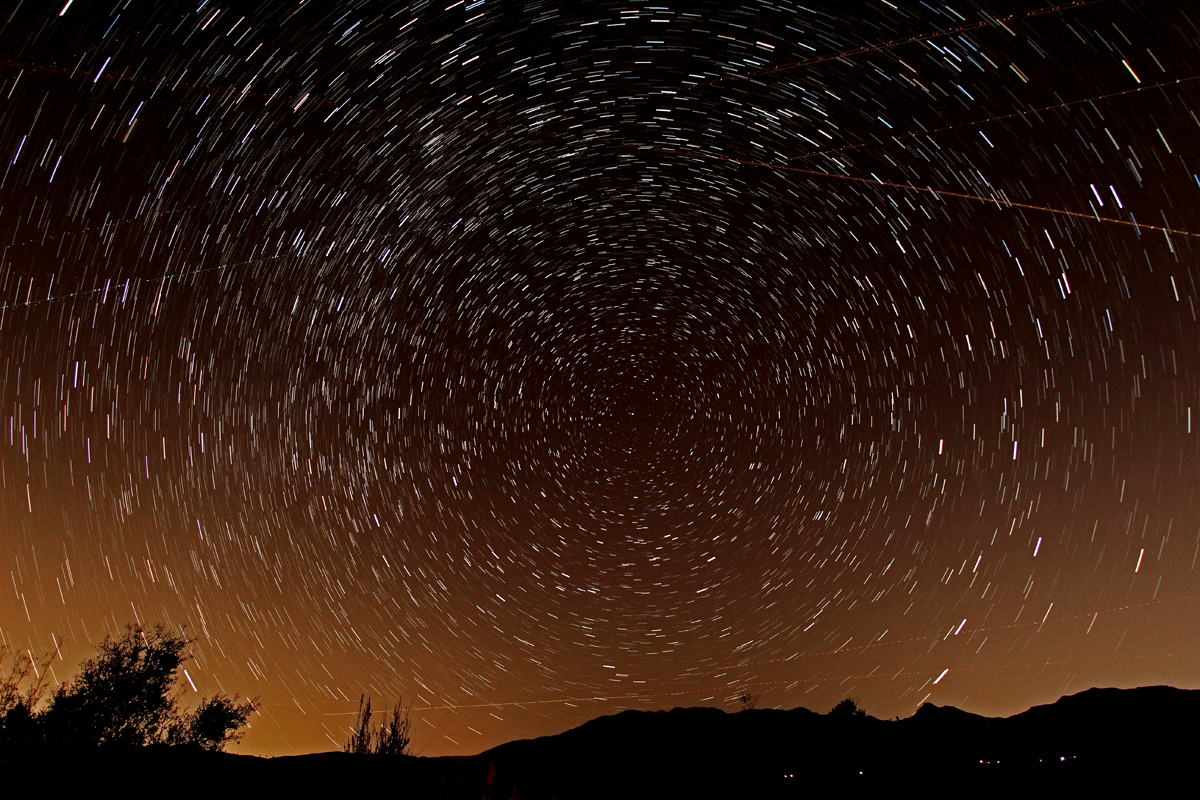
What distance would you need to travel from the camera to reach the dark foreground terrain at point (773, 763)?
14508 mm

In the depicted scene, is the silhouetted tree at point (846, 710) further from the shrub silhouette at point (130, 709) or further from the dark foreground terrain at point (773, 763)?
the shrub silhouette at point (130, 709)

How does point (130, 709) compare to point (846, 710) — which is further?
point (846, 710)

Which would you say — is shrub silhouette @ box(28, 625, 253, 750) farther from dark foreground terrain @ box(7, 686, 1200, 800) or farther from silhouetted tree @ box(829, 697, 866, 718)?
silhouetted tree @ box(829, 697, 866, 718)

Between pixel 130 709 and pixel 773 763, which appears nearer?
pixel 130 709

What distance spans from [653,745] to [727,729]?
4420mm

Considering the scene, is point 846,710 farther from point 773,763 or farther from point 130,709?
point 130,709

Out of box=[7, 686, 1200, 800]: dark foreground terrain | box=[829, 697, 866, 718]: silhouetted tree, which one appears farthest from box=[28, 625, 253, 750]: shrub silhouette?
box=[829, 697, 866, 718]: silhouetted tree

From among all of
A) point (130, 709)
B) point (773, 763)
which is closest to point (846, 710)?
point (773, 763)

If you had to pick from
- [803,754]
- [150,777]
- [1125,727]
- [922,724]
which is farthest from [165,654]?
[1125,727]

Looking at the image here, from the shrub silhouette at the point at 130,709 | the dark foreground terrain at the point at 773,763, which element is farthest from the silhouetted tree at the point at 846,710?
the shrub silhouette at the point at 130,709

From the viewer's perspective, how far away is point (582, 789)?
2225cm

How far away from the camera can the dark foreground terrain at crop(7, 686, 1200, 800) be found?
1451 cm

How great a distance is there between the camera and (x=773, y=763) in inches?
910

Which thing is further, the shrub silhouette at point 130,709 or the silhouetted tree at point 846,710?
the silhouetted tree at point 846,710
